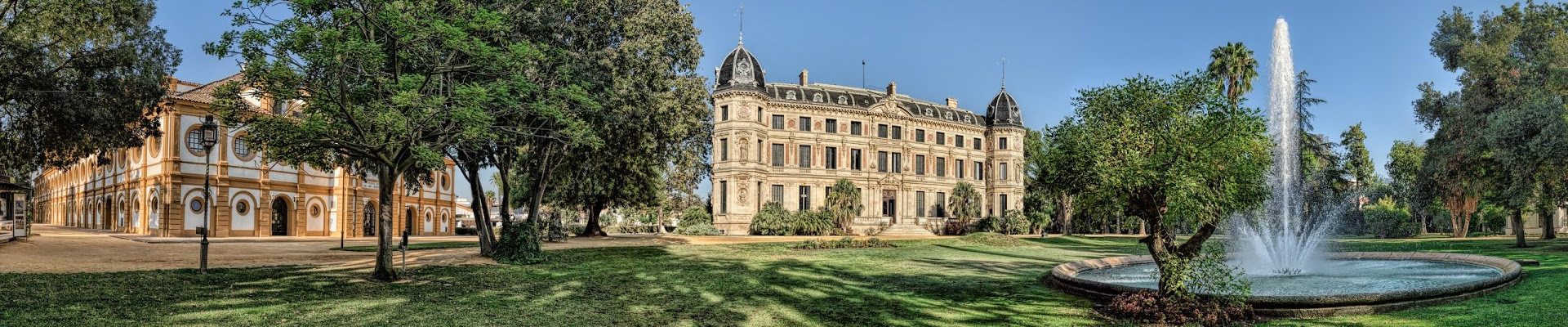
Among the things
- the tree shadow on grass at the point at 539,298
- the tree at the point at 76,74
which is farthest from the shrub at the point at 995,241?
the tree at the point at 76,74

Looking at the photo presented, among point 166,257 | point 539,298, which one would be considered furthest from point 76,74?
point 539,298

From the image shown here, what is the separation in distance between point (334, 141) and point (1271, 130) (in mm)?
28952

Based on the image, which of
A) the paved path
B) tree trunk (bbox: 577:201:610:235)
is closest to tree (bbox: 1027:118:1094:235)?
the paved path

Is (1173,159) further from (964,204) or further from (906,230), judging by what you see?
(964,204)

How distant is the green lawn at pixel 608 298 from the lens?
9969 millimetres

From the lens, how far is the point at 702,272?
17672 millimetres

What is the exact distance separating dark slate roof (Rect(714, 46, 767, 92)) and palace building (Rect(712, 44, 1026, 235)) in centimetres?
6

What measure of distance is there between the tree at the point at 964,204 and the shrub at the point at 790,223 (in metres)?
11.2

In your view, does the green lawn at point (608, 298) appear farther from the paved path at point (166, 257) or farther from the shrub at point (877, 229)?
the shrub at point (877, 229)

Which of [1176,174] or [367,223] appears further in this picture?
[367,223]

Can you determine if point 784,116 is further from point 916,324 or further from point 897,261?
point 916,324

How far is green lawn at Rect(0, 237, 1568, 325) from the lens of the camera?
32.7 feet

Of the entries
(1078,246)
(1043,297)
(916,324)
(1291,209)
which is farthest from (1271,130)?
(916,324)

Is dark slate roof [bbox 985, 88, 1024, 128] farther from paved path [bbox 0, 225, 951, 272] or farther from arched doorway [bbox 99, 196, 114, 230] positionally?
arched doorway [bbox 99, 196, 114, 230]
